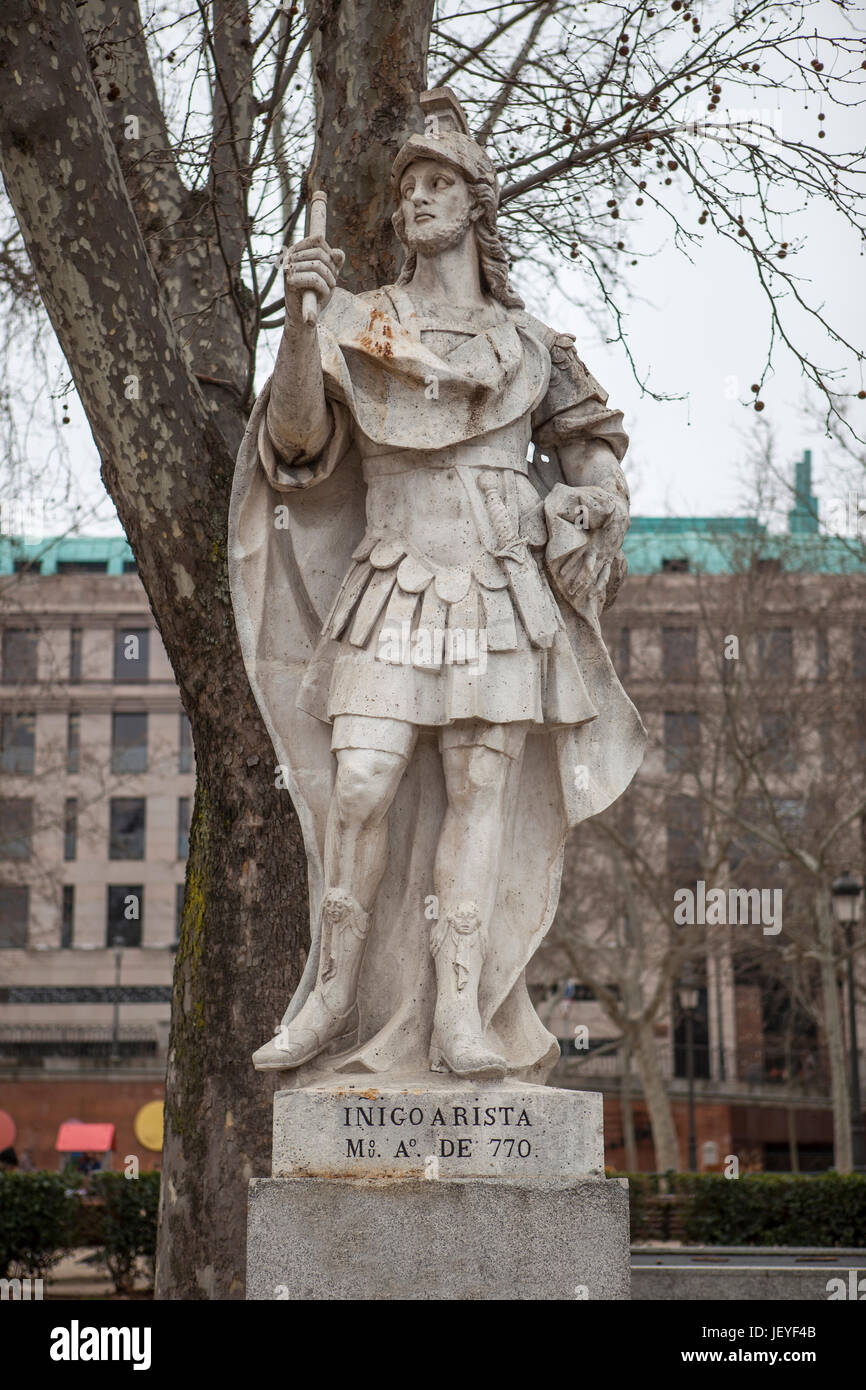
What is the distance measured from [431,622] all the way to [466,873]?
854 mm

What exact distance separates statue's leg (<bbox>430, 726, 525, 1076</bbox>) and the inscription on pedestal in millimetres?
215

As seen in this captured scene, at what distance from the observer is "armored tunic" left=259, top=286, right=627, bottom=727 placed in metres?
5.61

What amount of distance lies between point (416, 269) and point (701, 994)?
42.5 metres

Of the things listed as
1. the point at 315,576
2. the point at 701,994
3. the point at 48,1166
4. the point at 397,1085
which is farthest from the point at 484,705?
the point at 701,994

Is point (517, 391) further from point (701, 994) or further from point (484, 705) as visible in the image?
point (701, 994)

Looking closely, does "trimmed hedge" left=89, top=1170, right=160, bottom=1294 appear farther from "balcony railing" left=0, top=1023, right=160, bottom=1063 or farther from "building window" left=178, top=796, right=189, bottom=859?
Answer: "building window" left=178, top=796, right=189, bottom=859

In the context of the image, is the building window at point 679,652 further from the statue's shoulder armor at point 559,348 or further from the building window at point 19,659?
the statue's shoulder armor at point 559,348

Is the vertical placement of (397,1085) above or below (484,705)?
below

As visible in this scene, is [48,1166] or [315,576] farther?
[48,1166]

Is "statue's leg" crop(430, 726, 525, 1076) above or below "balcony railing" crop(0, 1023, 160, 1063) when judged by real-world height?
below

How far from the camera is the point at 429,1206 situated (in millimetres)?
5027

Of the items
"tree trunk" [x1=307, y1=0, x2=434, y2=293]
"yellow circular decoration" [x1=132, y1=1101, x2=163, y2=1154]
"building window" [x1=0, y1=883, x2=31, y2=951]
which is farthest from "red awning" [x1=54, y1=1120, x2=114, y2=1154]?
"tree trunk" [x1=307, y1=0, x2=434, y2=293]

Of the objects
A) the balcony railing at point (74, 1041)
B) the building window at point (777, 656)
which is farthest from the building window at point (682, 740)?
the balcony railing at point (74, 1041)
